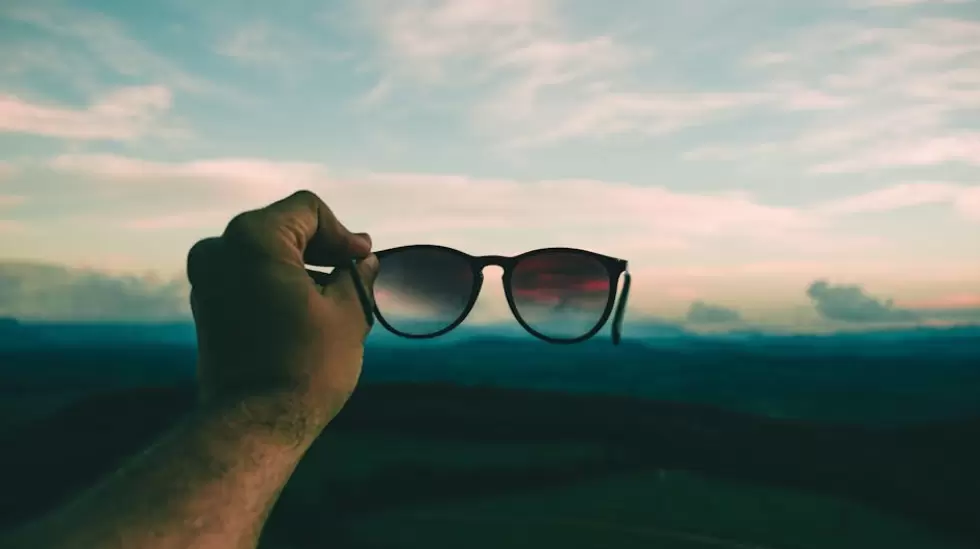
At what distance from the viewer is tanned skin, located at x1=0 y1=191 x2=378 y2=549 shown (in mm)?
1637

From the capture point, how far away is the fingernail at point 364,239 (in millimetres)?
2428

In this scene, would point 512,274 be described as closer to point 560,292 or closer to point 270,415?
point 560,292

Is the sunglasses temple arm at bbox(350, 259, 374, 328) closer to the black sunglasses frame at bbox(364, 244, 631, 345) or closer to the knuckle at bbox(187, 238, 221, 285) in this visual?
the knuckle at bbox(187, 238, 221, 285)

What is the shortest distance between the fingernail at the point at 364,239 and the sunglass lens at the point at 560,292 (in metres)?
0.99

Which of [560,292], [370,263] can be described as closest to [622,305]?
[560,292]

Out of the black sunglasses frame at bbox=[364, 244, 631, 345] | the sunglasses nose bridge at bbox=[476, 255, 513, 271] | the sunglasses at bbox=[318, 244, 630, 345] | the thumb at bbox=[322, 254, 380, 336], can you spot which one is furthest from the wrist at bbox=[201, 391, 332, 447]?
the sunglasses nose bridge at bbox=[476, 255, 513, 271]

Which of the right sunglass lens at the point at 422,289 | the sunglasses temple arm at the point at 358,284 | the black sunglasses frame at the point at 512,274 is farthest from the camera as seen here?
the black sunglasses frame at the point at 512,274

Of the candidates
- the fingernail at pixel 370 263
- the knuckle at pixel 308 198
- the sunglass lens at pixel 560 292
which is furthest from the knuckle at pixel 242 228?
the sunglass lens at pixel 560 292

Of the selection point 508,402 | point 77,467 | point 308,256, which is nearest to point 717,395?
point 508,402

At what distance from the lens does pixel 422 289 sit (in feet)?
10.2

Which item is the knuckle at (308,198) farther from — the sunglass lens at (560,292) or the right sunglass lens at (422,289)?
the sunglass lens at (560,292)

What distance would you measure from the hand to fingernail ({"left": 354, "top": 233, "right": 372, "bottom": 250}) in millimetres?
340

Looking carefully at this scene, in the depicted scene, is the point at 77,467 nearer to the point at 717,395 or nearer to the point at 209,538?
the point at 209,538

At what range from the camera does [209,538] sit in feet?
5.52
